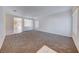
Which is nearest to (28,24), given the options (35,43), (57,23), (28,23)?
(28,23)

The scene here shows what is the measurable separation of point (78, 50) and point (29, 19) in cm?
75

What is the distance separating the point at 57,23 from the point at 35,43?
39cm

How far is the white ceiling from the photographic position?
1452 mm

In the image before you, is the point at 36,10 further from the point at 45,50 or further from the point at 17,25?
the point at 45,50

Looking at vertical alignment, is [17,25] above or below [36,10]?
below

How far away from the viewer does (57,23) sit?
1.53 m

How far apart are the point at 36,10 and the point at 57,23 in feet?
1.07

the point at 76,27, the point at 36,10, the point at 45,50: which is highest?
the point at 36,10

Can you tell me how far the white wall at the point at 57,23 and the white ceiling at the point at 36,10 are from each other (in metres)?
0.06

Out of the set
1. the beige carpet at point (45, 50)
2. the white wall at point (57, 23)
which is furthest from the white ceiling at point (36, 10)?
the beige carpet at point (45, 50)

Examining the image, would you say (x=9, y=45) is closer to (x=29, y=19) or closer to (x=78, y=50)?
(x=29, y=19)

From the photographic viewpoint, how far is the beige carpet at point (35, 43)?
148 cm

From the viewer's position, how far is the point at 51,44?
150 centimetres

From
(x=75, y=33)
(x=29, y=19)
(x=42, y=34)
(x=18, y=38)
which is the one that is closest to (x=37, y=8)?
(x=29, y=19)
